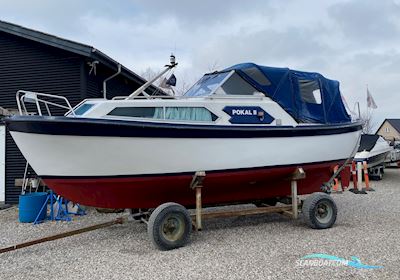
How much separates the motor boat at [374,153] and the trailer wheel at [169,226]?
10.4 m

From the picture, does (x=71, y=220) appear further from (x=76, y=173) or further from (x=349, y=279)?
(x=349, y=279)

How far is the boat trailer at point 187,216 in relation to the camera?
538 centimetres

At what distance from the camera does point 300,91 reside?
23.1 ft

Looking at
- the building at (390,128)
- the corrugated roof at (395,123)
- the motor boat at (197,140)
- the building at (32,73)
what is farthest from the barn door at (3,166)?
the corrugated roof at (395,123)

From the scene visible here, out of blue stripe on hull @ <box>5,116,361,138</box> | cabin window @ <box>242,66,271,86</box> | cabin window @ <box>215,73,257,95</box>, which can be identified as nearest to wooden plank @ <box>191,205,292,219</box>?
blue stripe on hull @ <box>5,116,361,138</box>

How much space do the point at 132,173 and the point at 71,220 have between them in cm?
293

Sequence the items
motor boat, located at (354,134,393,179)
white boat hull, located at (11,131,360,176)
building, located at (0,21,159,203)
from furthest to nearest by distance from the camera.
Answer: motor boat, located at (354,134,393,179) < building, located at (0,21,159,203) < white boat hull, located at (11,131,360,176)

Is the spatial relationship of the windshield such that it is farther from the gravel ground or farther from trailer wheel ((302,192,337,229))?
trailer wheel ((302,192,337,229))

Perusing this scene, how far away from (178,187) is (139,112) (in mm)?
1354

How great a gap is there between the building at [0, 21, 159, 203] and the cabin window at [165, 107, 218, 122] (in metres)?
4.18

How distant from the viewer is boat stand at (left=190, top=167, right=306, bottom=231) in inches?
231

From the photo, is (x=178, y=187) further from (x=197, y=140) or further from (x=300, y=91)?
(x=300, y=91)

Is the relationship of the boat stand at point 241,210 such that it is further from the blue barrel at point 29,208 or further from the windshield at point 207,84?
the blue barrel at point 29,208

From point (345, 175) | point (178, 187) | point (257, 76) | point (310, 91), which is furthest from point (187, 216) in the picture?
point (345, 175)
